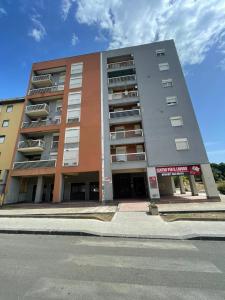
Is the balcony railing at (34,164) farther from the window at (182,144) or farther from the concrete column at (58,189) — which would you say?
the window at (182,144)

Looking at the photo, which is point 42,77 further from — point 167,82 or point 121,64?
point 167,82

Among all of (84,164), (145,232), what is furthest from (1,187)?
(145,232)

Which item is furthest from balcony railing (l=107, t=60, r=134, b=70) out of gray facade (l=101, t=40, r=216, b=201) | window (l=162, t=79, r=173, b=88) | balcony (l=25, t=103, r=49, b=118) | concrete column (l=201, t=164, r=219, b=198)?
concrete column (l=201, t=164, r=219, b=198)

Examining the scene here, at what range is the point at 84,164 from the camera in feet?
63.0

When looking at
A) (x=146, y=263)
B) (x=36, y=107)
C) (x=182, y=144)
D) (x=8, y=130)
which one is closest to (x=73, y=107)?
(x=36, y=107)

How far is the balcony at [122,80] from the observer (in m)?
22.9

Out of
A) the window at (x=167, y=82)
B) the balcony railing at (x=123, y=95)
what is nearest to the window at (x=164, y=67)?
the window at (x=167, y=82)

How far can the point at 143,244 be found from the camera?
19.3ft

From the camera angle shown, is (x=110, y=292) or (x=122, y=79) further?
(x=122, y=79)

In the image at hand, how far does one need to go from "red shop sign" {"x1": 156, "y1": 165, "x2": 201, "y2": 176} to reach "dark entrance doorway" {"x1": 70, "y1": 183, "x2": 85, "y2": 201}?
418 inches

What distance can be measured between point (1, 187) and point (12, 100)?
13.6 meters

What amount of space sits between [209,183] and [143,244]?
13749mm

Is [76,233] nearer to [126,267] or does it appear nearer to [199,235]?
[126,267]

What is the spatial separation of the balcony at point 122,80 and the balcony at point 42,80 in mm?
9433
